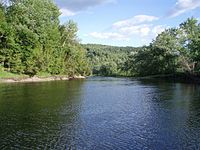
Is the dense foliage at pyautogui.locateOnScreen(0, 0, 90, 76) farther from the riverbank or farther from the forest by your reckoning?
the riverbank

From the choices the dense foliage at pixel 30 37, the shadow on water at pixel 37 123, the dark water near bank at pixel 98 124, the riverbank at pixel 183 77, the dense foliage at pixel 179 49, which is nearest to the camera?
the dark water near bank at pixel 98 124

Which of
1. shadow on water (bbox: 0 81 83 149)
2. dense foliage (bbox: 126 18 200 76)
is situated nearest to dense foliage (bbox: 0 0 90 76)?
dense foliage (bbox: 126 18 200 76)

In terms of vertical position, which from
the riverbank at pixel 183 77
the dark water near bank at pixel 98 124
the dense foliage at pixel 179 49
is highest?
the dense foliage at pixel 179 49

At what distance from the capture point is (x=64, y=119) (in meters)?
39.6

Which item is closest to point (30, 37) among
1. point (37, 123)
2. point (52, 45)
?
point (52, 45)

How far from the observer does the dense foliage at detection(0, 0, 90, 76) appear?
107 m

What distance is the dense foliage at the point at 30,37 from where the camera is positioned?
351 feet

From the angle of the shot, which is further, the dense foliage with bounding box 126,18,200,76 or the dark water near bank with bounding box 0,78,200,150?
the dense foliage with bounding box 126,18,200,76

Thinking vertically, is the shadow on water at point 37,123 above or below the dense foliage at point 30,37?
below

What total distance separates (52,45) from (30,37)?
19.7m

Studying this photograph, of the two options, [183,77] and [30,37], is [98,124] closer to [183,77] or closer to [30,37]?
[30,37]

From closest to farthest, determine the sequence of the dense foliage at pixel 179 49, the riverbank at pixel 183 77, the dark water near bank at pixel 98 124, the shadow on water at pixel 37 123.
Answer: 1. the dark water near bank at pixel 98 124
2. the shadow on water at pixel 37 123
3. the riverbank at pixel 183 77
4. the dense foliage at pixel 179 49

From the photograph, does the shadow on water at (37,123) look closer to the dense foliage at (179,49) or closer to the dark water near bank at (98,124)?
the dark water near bank at (98,124)

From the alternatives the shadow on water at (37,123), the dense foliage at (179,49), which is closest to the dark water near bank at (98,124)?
the shadow on water at (37,123)
